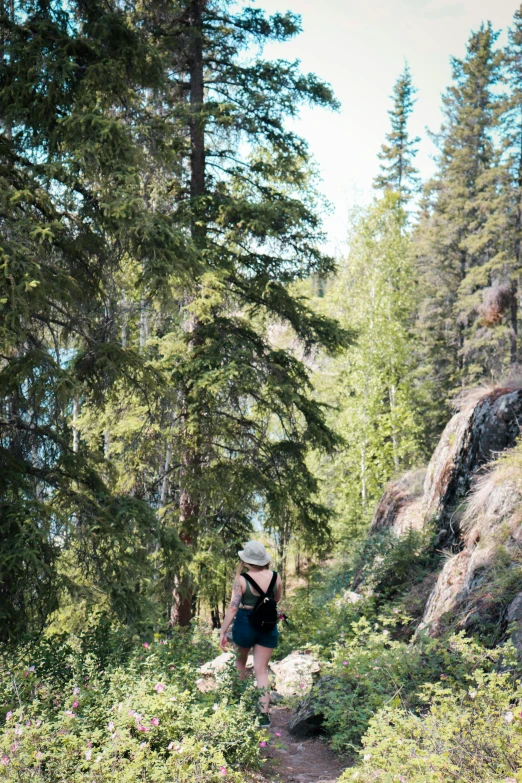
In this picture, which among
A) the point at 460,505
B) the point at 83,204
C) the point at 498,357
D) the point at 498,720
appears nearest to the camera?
the point at 498,720

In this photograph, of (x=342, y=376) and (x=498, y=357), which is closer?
(x=498, y=357)

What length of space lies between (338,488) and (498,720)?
56.7 feet

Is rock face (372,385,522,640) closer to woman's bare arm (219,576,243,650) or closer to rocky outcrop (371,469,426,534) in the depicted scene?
rocky outcrop (371,469,426,534)

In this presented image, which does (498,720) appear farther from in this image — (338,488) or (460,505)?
(338,488)

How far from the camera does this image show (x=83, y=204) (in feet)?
21.6

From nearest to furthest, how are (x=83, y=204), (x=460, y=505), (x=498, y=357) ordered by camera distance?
(x=83, y=204) < (x=460, y=505) < (x=498, y=357)

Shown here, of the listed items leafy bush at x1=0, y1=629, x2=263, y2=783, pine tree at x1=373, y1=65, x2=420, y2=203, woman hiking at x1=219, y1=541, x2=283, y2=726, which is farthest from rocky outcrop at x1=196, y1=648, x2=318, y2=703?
pine tree at x1=373, y1=65, x2=420, y2=203

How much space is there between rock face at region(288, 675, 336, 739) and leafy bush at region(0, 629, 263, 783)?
1613 mm

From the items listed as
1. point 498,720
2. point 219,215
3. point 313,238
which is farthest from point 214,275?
point 498,720

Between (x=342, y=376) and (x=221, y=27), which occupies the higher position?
(x=221, y=27)

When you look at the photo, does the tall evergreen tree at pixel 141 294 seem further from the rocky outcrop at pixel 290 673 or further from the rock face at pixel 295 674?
the rock face at pixel 295 674

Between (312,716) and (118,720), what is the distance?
2730 millimetres

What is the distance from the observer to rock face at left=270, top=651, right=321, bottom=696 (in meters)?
8.07

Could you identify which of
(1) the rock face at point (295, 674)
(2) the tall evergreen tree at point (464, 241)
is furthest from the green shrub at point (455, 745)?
(2) the tall evergreen tree at point (464, 241)
